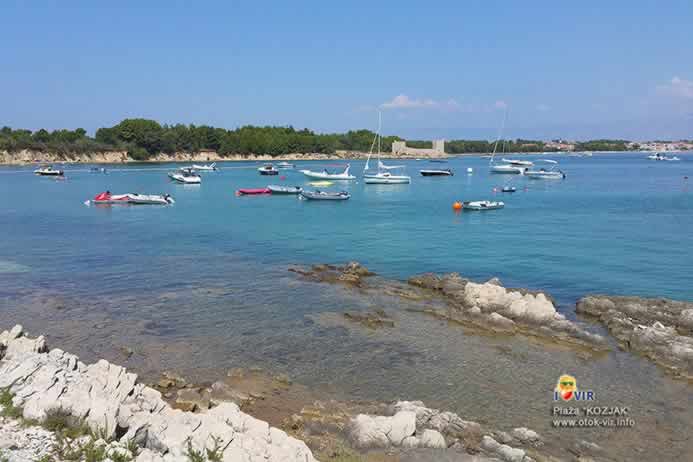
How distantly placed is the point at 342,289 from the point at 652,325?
1525 centimetres

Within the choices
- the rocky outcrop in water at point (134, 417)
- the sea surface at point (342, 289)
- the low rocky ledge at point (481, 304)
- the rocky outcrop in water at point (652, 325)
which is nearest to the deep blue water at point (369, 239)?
the sea surface at point (342, 289)

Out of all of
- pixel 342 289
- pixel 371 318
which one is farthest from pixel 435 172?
pixel 371 318

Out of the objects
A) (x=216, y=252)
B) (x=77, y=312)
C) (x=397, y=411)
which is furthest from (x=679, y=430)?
(x=216, y=252)

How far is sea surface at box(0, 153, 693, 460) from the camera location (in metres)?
18.7

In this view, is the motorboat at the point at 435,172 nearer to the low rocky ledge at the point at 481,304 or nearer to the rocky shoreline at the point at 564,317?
the low rocky ledge at the point at 481,304

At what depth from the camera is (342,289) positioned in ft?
100

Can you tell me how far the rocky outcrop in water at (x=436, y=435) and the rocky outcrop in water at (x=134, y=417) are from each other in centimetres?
252

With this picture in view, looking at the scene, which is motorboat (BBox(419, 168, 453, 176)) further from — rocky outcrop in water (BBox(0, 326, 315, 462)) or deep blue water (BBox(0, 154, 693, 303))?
rocky outcrop in water (BBox(0, 326, 315, 462))

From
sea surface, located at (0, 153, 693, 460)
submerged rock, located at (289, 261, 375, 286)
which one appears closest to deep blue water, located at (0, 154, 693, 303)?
sea surface, located at (0, 153, 693, 460)

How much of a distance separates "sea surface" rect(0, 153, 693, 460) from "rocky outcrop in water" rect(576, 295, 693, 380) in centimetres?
88

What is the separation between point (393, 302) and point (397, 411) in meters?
12.3

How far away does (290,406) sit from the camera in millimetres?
16734

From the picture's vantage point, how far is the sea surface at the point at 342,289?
18.7 meters

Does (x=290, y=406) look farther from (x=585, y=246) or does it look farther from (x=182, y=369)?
(x=585, y=246)
